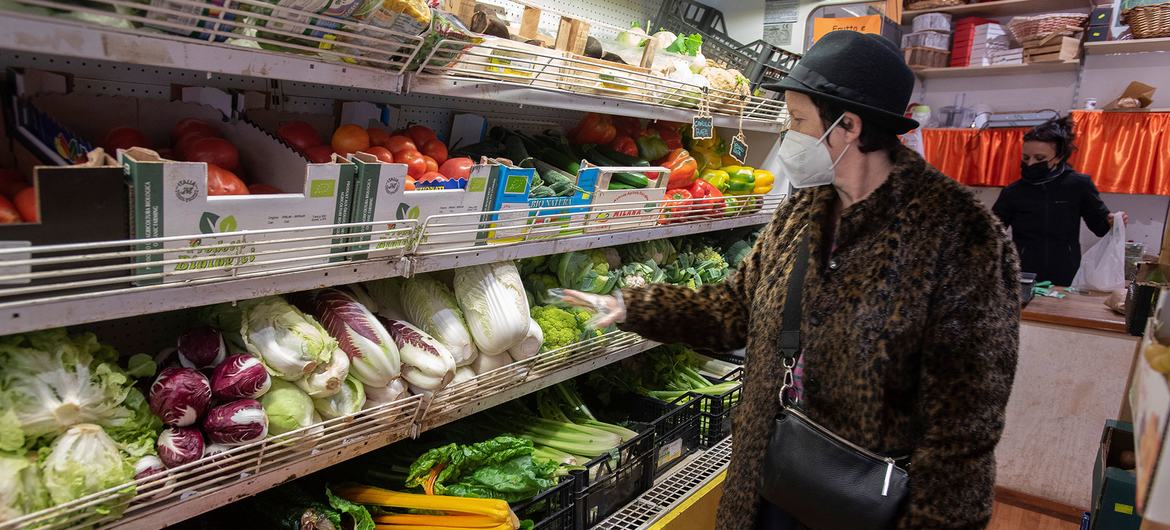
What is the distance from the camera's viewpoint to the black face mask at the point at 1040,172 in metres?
5.04

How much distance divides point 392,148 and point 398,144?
22mm

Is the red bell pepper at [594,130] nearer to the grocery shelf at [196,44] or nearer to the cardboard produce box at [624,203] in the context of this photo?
the cardboard produce box at [624,203]

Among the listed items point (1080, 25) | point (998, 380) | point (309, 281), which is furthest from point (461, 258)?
point (1080, 25)

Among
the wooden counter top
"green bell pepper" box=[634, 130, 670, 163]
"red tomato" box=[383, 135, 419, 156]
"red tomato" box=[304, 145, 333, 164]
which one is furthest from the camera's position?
the wooden counter top

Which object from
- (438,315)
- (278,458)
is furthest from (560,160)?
(278,458)

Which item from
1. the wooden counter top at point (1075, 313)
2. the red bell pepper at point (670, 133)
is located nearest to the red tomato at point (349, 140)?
the red bell pepper at point (670, 133)

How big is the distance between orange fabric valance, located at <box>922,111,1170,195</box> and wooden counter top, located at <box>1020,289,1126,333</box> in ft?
6.58

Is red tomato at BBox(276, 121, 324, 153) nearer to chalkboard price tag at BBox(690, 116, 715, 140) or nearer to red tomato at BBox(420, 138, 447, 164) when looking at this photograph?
red tomato at BBox(420, 138, 447, 164)

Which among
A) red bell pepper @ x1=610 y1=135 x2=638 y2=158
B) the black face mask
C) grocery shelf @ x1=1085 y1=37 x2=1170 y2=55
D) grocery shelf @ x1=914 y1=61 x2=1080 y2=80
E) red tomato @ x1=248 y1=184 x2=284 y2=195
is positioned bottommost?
red tomato @ x1=248 y1=184 x2=284 y2=195

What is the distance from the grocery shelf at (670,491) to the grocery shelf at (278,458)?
1.82 feet

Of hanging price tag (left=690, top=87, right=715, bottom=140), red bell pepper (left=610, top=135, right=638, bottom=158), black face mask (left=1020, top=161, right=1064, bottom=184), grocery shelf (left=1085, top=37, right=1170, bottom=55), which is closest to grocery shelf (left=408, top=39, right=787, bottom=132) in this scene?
hanging price tag (left=690, top=87, right=715, bottom=140)

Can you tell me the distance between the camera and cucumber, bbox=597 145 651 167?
3.01 meters

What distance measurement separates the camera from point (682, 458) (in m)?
2.98

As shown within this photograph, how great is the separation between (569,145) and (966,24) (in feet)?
17.5
